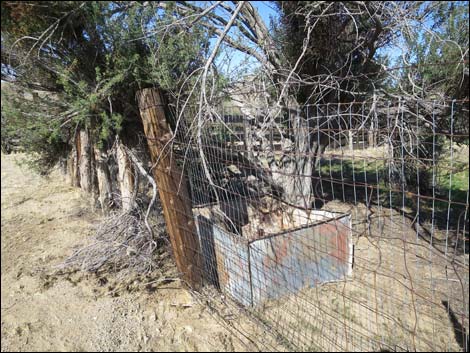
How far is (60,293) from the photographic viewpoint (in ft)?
9.64

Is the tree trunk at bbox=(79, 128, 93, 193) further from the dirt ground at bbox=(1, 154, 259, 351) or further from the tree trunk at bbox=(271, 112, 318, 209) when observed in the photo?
the tree trunk at bbox=(271, 112, 318, 209)

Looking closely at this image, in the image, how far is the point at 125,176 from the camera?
150 inches

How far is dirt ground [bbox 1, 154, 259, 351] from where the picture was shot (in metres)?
2.33

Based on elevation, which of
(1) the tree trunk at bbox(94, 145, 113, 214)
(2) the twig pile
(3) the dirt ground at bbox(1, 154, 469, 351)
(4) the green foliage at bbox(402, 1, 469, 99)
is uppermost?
(4) the green foliage at bbox(402, 1, 469, 99)

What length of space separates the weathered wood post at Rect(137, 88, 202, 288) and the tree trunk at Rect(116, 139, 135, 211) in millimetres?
1120

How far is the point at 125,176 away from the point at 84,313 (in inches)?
62.3

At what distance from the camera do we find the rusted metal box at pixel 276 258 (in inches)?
107

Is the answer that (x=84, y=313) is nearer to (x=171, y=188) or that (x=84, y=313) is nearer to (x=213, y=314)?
(x=213, y=314)

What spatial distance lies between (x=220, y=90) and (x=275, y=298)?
1844 mm

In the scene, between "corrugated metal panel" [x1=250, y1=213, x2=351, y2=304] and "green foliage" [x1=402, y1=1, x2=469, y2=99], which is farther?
"green foliage" [x1=402, y1=1, x2=469, y2=99]

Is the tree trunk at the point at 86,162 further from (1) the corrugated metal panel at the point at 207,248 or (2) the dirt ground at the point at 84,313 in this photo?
(1) the corrugated metal panel at the point at 207,248

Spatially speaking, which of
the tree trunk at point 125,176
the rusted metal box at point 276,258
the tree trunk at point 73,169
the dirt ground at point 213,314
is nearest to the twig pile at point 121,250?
the dirt ground at point 213,314

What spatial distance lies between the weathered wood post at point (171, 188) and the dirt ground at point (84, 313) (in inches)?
11.8

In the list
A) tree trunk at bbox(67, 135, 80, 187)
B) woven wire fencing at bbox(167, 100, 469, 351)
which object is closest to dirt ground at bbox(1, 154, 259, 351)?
woven wire fencing at bbox(167, 100, 469, 351)
